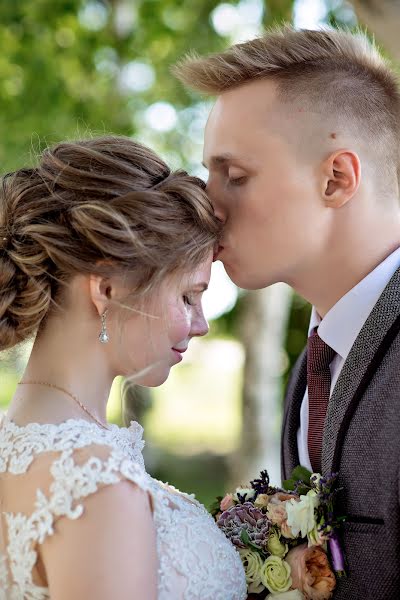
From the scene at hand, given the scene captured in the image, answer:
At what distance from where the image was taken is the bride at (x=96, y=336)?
2.41m

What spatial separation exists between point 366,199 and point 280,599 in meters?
1.50

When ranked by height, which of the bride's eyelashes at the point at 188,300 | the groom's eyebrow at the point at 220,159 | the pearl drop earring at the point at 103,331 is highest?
the groom's eyebrow at the point at 220,159

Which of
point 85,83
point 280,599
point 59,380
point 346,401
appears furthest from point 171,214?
point 85,83

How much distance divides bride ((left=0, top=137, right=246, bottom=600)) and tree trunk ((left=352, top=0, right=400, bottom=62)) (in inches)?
62.6

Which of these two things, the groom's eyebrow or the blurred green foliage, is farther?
the blurred green foliage

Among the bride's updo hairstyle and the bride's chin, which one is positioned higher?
the bride's updo hairstyle

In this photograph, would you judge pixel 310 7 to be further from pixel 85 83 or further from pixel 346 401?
pixel 346 401

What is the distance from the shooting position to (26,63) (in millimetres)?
9773

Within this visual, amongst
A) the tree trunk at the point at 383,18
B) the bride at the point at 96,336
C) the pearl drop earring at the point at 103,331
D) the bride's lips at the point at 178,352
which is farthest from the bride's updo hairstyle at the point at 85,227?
the tree trunk at the point at 383,18

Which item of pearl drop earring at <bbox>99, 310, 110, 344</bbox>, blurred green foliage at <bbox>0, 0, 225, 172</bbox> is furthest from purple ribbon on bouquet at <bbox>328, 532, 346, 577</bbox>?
blurred green foliage at <bbox>0, 0, 225, 172</bbox>

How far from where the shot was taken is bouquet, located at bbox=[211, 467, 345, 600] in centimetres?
281

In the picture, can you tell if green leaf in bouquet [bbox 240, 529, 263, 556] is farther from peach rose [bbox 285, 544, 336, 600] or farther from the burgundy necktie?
the burgundy necktie

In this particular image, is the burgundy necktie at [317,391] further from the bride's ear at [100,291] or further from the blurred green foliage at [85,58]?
the blurred green foliage at [85,58]

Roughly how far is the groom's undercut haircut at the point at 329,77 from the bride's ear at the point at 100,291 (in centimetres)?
114
